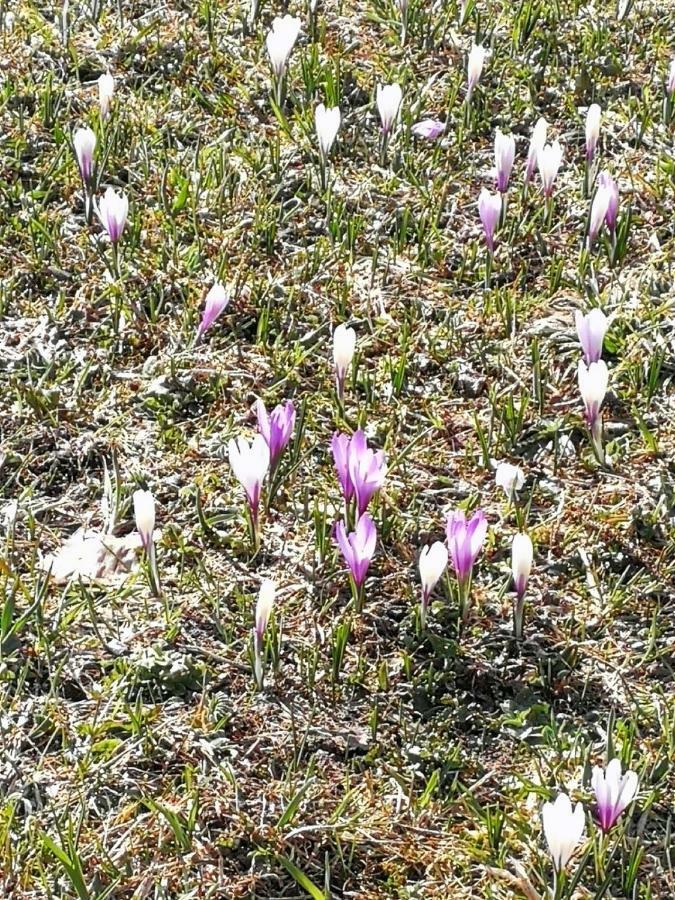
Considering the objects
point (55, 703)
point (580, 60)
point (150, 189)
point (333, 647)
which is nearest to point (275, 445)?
point (333, 647)

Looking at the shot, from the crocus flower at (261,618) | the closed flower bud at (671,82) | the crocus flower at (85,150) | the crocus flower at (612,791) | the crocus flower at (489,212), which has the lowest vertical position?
the crocus flower at (612,791)

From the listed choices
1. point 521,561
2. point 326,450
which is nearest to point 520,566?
point 521,561

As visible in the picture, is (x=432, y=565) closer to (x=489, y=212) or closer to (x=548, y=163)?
(x=489, y=212)

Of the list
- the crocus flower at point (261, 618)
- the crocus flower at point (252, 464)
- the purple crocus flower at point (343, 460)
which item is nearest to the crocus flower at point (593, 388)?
the purple crocus flower at point (343, 460)

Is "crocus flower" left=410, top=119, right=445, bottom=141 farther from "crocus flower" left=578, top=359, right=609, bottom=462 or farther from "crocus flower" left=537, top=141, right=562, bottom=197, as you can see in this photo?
"crocus flower" left=578, top=359, right=609, bottom=462

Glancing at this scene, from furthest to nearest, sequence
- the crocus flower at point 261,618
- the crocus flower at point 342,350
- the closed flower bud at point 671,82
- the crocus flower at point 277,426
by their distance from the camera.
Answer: the closed flower bud at point 671,82, the crocus flower at point 342,350, the crocus flower at point 277,426, the crocus flower at point 261,618

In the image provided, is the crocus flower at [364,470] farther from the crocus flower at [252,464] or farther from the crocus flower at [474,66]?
the crocus flower at [474,66]

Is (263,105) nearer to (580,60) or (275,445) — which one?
(580,60)

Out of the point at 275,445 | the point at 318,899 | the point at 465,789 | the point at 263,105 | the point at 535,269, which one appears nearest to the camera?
the point at 318,899
